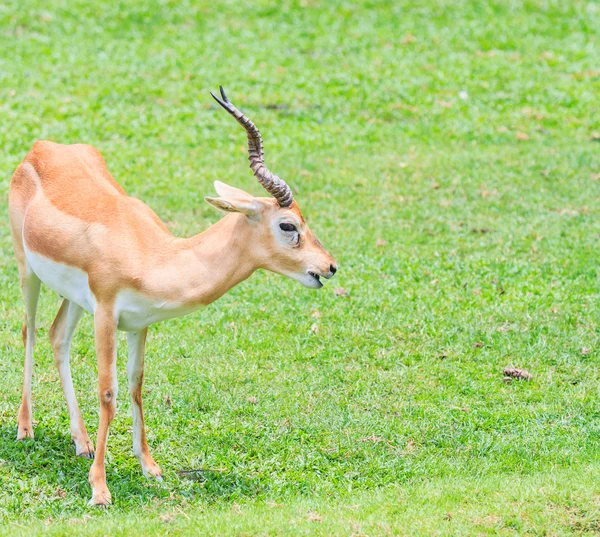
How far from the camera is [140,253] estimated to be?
5820mm

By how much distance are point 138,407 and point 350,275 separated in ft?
13.6

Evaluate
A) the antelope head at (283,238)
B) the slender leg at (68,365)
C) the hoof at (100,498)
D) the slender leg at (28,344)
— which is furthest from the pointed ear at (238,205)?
the hoof at (100,498)

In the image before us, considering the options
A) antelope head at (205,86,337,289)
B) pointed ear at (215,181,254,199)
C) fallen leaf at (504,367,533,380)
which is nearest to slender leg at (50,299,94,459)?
pointed ear at (215,181,254,199)

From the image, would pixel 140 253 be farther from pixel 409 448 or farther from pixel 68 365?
pixel 409 448

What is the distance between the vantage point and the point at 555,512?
18.1 ft

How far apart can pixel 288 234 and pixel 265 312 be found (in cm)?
338

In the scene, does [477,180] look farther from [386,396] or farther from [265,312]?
[386,396]

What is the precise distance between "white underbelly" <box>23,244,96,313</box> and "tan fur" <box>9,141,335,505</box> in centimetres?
4

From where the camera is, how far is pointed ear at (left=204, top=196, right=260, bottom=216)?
5.49 m

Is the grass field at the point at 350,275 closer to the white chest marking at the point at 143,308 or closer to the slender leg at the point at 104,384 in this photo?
the slender leg at the point at 104,384

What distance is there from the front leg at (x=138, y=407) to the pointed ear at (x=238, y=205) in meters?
1.20

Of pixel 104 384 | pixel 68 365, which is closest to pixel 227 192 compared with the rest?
pixel 104 384

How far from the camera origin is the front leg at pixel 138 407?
20.4 ft

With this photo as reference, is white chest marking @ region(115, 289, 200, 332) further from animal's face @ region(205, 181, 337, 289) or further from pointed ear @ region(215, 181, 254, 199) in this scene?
pointed ear @ region(215, 181, 254, 199)
